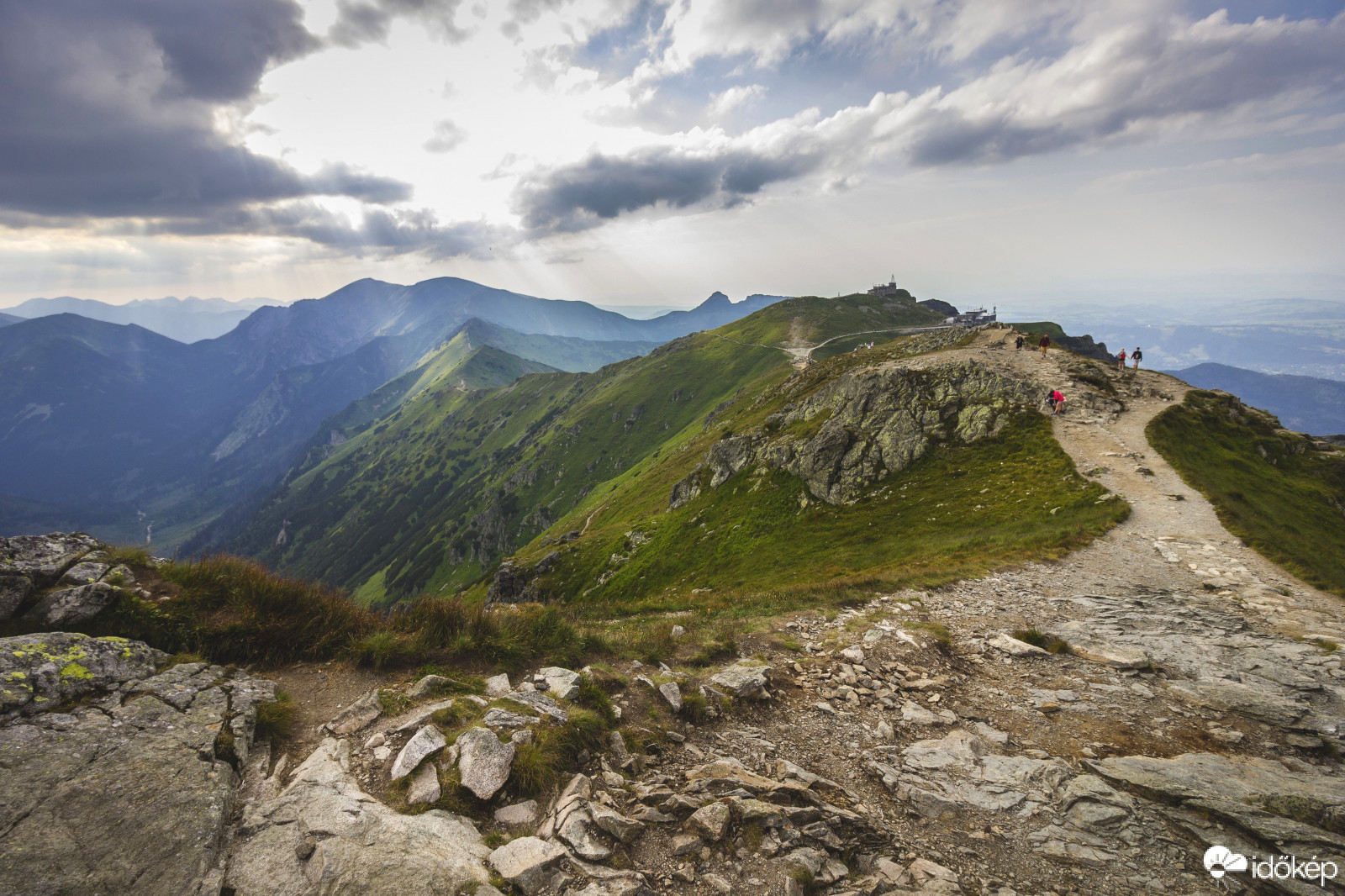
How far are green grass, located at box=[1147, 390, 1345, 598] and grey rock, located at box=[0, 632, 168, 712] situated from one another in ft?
113

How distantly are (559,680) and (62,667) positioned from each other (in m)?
8.03

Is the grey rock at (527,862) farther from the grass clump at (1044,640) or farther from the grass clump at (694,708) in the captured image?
the grass clump at (1044,640)

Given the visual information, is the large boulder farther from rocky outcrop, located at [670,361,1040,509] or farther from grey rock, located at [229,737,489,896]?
rocky outcrop, located at [670,361,1040,509]

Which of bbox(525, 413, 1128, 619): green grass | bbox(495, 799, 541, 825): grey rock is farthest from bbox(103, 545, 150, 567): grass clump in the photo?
bbox(525, 413, 1128, 619): green grass

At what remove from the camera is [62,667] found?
7648 millimetres

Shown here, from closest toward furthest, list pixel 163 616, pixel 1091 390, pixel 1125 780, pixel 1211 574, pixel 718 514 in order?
1. pixel 1125 780
2. pixel 163 616
3. pixel 1211 574
4. pixel 1091 390
5. pixel 718 514

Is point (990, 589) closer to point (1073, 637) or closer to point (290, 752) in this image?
point (1073, 637)

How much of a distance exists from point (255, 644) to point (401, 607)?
2924 mm

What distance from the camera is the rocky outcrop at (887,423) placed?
142ft

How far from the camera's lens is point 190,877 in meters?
5.54

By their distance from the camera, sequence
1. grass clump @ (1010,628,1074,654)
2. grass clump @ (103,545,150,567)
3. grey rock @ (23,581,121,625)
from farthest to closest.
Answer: grass clump @ (1010,628,1074,654) < grass clump @ (103,545,150,567) < grey rock @ (23,581,121,625)

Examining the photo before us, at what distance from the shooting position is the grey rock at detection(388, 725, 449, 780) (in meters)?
7.71

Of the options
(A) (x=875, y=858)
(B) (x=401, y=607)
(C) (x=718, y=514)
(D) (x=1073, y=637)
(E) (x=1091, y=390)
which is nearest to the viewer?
(A) (x=875, y=858)

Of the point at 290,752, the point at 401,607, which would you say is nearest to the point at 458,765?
the point at 290,752
